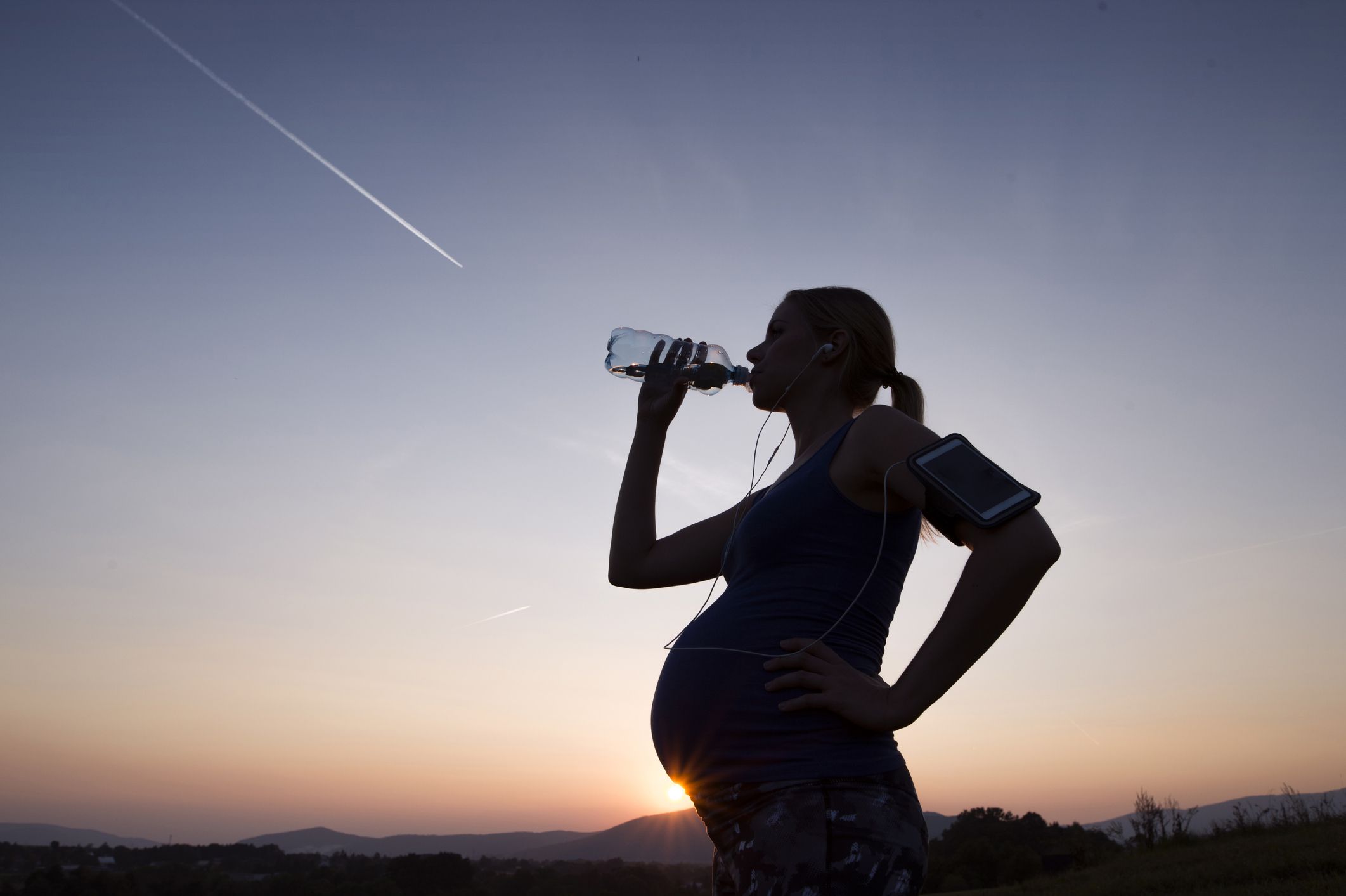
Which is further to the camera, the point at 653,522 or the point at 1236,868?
the point at 1236,868

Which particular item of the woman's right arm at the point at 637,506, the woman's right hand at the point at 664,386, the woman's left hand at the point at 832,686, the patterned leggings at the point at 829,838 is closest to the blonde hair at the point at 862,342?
the woman's right hand at the point at 664,386

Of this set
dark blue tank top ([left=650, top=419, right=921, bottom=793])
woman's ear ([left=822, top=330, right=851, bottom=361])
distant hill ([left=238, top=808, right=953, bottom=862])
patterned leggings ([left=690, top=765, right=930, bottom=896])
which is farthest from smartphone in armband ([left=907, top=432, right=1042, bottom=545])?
distant hill ([left=238, top=808, right=953, bottom=862])

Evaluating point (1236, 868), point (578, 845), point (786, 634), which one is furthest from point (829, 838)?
point (578, 845)

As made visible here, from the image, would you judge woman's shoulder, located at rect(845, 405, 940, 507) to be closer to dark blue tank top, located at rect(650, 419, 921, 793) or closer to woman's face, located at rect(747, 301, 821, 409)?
dark blue tank top, located at rect(650, 419, 921, 793)

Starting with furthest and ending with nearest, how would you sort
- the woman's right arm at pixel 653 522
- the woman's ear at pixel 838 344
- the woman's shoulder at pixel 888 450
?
the woman's right arm at pixel 653 522
the woman's ear at pixel 838 344
the woman's shoulder at pixel 888 450

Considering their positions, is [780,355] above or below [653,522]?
above

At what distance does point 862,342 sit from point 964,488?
27.5 inches

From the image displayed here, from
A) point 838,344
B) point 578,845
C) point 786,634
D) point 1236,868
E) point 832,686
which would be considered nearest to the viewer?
point 832,686

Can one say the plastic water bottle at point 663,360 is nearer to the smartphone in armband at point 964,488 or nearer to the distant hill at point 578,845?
the smartphone in armband at point 964,488

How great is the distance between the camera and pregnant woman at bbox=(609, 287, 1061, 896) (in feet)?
4.21

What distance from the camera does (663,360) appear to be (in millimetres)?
2365

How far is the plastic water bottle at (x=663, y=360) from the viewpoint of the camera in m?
2.72

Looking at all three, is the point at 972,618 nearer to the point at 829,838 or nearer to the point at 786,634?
the point at 786,634

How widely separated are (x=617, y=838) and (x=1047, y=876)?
5810 centimetres
